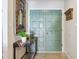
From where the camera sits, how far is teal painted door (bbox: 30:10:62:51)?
9250 mm

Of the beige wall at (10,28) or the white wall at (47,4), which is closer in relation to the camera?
the beige wall at (10,28)

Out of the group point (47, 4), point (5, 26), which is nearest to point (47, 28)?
point (47, 4)

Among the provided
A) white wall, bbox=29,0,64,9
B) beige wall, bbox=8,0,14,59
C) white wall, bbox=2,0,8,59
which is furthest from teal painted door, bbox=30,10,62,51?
white wall, bbox=2,0,8,59

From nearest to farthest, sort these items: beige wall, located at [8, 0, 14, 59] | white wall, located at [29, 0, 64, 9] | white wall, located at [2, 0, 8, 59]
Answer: white wall, located at [2, 0, 8, 59] → beige wall, located at [8, 0, 14, 59] → white wall, located at [29, 0, 64, 9]

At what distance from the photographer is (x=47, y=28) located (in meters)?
9.30

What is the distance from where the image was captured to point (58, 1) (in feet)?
29.9

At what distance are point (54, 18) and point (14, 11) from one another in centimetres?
503

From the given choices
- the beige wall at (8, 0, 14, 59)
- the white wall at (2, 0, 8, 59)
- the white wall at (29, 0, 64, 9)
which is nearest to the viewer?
the white wall at (2, 0, 8, 59)

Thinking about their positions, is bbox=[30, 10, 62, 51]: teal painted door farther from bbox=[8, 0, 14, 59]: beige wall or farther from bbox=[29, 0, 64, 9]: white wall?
bbox=[8, 0, 14, 59]: beige wall

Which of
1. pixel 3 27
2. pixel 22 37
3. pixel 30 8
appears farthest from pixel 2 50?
pixel 30 8

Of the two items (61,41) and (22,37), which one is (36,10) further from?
(22,37)

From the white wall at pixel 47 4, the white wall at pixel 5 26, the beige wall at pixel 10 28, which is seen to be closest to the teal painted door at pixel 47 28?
the white wall at pixel 47 4

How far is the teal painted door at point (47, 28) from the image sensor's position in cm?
925

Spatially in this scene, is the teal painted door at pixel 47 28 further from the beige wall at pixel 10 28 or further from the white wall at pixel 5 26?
the white wall at pixel 5 26
